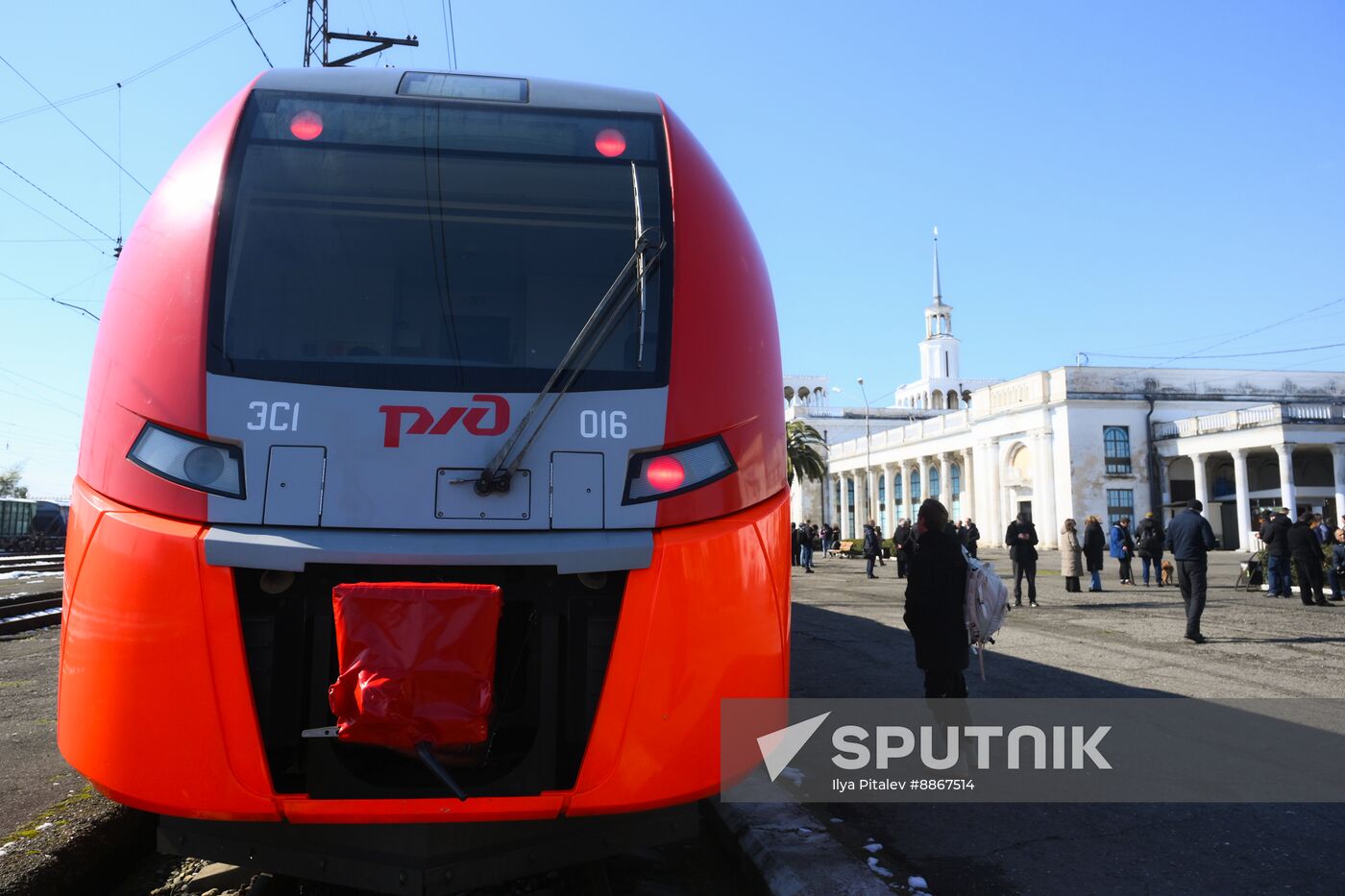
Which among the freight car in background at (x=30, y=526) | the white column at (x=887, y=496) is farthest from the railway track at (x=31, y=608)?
the white column at (x=887, y=496)

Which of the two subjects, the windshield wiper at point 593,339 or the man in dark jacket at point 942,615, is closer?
the windshield wiper at point 593,339

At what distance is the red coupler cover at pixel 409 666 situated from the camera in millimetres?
2557

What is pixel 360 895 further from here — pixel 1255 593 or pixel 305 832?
pixel 1255 593

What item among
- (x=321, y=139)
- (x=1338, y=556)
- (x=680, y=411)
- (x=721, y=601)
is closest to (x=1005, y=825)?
(x=721, y=601)

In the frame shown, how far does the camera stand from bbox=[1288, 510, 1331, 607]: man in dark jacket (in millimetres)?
13898

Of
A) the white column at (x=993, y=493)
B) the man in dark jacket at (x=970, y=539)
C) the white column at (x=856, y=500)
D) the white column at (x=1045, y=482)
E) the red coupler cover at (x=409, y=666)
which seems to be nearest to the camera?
the red coupler cover at (x=409, y=666)

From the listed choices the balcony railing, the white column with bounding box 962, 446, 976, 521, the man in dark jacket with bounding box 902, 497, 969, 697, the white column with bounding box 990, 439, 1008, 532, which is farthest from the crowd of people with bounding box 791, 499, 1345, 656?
the white column with bounding box 962, 446, 976, 521

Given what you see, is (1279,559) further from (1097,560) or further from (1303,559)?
(1097,560)

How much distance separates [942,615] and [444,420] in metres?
3.08

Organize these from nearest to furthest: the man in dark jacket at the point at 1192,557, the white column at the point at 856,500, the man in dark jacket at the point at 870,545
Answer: the man in dark jacket at the point at 1192,557 → the man in dark jacket at the point at 870,545 → the white column at the point at 856,500

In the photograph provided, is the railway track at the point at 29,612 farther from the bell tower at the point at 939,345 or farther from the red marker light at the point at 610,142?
the bell tower at the point at 939,345

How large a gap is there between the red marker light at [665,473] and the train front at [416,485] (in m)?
0.01

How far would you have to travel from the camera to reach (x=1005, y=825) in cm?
410

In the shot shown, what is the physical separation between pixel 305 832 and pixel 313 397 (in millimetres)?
1333
